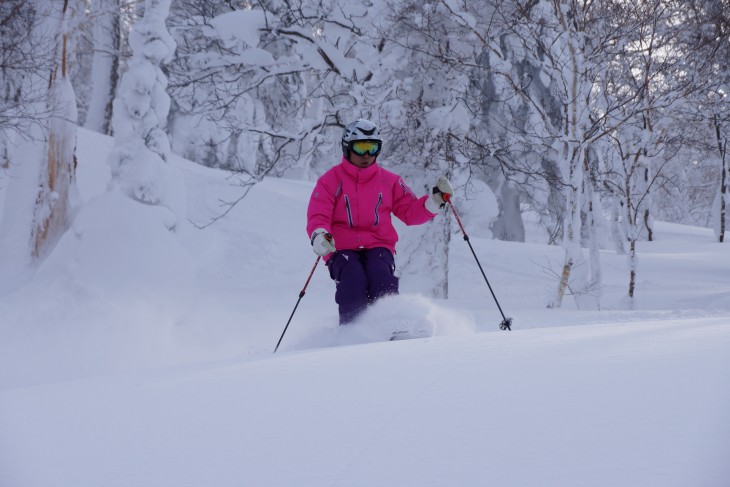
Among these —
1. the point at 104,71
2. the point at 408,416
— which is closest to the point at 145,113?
the point at 104,71

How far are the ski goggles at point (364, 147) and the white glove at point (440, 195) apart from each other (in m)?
0.56

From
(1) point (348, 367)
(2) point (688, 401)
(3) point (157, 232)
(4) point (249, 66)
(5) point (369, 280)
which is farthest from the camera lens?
(3) point (157, 232)

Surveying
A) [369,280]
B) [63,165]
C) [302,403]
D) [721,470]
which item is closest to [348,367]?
[302,403]

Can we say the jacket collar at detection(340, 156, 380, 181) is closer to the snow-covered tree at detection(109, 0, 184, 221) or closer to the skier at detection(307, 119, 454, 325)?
the skier at detection(307, 119, 454, 325)

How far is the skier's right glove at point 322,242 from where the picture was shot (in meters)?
5.45

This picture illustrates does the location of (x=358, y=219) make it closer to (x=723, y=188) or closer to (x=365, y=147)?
(x=365, y=147)

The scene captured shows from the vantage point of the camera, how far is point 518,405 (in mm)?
2324

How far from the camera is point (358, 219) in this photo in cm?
587

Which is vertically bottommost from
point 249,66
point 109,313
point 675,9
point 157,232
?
point 109,313

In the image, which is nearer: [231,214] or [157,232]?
[157,232]

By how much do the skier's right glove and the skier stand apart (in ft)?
0.46

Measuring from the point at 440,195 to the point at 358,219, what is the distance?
68cm

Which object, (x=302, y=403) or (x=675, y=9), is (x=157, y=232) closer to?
(x=675, y=9)

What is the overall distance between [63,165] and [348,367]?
10412mm
